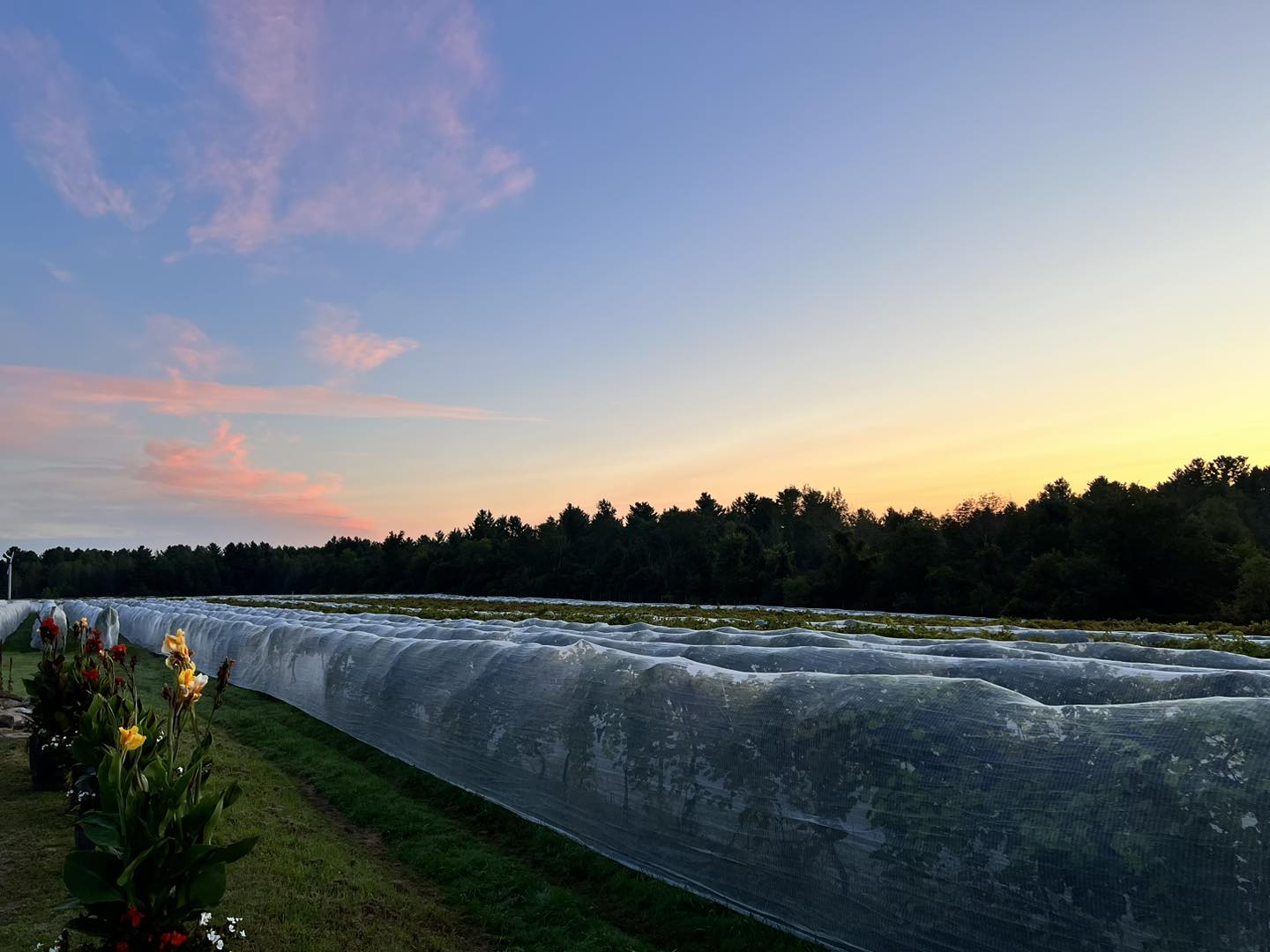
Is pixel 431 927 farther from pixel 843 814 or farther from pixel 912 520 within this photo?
pixel 912 520

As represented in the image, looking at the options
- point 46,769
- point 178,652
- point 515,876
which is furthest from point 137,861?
point 46,769

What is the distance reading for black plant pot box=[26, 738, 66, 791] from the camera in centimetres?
870

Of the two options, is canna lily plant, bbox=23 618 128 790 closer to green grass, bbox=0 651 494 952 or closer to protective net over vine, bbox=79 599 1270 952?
green grass, bbox=0 651 494 952

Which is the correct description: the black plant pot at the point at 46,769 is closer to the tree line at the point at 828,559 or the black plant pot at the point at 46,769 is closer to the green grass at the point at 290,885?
the green grass at the point at 290,885

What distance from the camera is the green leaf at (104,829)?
12.6 feet

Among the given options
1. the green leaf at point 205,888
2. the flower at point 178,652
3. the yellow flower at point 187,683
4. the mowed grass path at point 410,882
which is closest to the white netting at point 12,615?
the mowed grass path at point 410,882

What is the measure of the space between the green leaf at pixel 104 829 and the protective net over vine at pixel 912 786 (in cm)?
409

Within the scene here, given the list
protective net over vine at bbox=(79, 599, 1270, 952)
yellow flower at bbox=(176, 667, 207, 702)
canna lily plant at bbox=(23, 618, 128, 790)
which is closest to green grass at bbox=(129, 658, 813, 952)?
protective net over vine at bbox=(79, 599, 1270, 952)

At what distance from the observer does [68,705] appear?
8.67 m

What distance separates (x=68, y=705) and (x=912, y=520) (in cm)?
4969

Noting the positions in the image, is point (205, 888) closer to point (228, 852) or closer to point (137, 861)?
point (228, 852)

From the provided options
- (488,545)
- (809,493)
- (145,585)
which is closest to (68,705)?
(488,545)

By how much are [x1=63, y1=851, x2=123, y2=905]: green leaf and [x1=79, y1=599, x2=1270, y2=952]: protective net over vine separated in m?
4.09

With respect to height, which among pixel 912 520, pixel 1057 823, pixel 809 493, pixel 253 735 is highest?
pixel 809 493
